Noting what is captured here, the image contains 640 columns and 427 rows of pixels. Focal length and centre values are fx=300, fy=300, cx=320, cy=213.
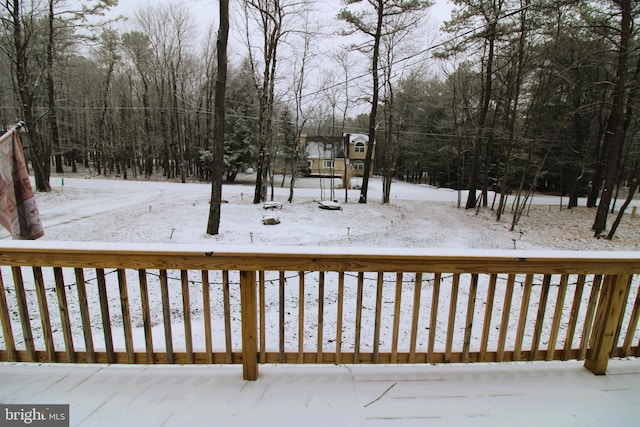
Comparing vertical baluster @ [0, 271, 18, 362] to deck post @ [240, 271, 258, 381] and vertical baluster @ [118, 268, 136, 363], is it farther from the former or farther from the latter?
deck post @ [240, 271, 258, 381]

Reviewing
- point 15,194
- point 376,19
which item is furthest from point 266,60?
point 15,194

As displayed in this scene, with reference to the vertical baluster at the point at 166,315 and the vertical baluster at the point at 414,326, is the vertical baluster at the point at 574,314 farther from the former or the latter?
the vertical baluster at the point at 166,315

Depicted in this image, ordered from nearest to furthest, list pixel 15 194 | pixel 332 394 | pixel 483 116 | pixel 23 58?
pixel 332 394 < pixel 15 194 < pixel 23 58 < pixel 483 116

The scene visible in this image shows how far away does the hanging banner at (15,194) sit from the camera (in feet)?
8.65

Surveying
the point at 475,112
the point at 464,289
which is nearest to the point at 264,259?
the point at 464,289

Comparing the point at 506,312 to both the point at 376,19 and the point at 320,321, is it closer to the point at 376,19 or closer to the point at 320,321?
the point at 320,321

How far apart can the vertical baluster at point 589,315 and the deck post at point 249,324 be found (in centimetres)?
Answer: 216

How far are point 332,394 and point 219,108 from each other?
7.37m

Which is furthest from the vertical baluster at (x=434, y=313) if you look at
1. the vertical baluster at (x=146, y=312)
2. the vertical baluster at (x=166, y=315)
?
the vertical baluster at (x=146, y=312)

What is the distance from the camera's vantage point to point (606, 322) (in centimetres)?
203

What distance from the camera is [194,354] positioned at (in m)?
1.95
